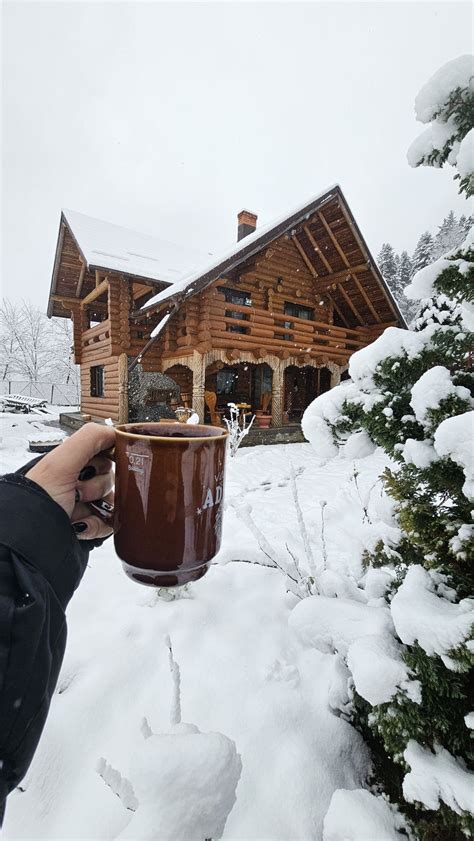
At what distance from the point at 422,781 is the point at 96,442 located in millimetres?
1072

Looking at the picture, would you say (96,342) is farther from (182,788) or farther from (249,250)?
(182,788)

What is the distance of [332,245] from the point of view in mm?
11023

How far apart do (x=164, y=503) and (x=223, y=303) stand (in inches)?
349

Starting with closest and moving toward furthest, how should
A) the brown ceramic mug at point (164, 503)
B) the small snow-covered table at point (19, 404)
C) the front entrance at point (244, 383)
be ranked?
the brown ceramic mug at point (164, 503) → the front entrance at point (244, 383) → the small snow-covered table at point (19, 404)

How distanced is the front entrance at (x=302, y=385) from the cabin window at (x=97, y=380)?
7.54 metres

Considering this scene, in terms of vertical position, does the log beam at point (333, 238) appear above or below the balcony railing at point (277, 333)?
above

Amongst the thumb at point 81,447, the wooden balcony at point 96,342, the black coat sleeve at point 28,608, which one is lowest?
the black coat sleeve at point 28,608

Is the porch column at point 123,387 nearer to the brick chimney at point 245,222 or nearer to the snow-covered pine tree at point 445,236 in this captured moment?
the brick chimney at point 245,222

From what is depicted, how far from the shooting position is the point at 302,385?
16.4 metres

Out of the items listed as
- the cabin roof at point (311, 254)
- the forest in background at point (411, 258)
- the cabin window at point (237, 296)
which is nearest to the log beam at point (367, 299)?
the cabin roof at point (311, 254)

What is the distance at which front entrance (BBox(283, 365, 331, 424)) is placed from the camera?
1578cm

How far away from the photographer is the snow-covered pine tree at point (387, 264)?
2612cm

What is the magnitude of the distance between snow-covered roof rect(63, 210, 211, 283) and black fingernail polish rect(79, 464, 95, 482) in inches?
365

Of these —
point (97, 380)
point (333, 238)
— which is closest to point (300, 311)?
point (333, 238)
